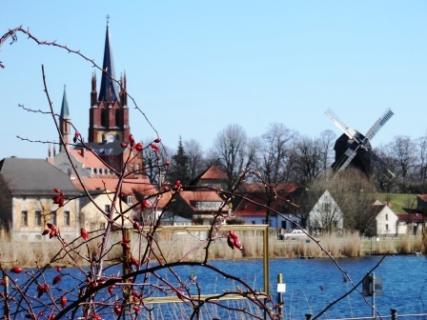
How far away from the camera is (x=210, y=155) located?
84.6 meters

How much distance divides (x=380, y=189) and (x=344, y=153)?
24.9 ft

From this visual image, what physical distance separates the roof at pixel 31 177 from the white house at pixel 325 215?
15.6 m

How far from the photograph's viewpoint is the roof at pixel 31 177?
6319 centimetres

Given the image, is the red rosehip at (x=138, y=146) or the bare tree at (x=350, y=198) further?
the bare tree at (x=350, y=198)

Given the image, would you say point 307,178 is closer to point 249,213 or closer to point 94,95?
point 249,213

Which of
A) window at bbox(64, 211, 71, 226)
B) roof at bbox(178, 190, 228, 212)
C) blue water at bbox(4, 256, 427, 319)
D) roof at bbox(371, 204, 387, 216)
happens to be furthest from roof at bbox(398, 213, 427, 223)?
blue water at bbox(4, 256, 427, 319)

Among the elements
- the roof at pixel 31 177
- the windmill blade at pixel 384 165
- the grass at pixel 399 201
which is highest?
the windmill blade at pixel 384 165

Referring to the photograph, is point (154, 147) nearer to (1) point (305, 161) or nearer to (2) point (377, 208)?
(2) point (377, 208)

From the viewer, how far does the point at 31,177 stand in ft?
212

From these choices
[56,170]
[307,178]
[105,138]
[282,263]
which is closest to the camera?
[282,263]

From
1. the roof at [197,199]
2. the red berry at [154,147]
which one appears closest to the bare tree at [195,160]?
the roof at [197,199]

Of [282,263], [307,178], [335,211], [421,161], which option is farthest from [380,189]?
[282,263]

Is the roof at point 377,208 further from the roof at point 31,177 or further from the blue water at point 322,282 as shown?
the roof at point 31,177

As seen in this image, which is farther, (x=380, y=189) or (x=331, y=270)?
(x=380, y=189)
